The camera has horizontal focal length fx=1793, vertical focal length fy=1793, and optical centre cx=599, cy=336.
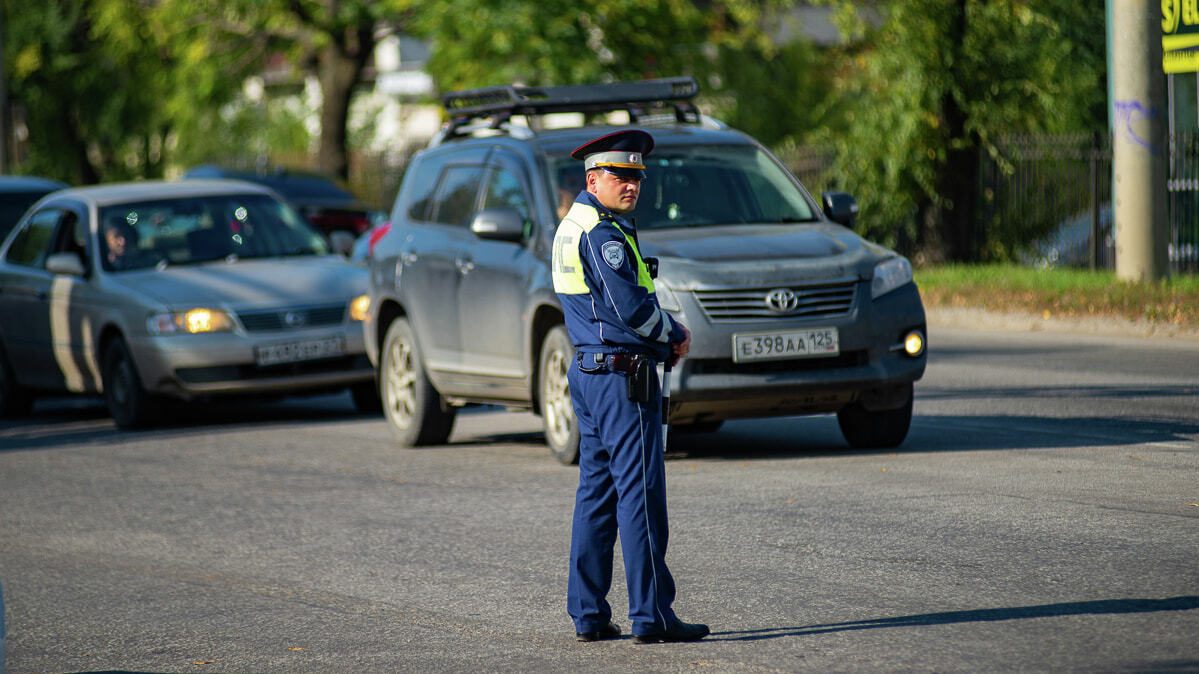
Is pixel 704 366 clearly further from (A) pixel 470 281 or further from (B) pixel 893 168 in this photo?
(B) pixel 893 168

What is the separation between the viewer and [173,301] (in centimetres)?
1262

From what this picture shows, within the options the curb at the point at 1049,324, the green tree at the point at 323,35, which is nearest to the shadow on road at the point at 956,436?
the curb at the point at 1049,324

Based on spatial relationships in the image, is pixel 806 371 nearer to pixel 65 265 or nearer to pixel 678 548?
pixel 678 548

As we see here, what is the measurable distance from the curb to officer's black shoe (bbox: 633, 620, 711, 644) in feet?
30.6

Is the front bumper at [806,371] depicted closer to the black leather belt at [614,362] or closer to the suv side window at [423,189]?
the suv side window at [423,189]

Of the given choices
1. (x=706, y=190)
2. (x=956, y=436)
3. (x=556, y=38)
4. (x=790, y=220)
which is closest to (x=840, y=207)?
(x=790, y=220)

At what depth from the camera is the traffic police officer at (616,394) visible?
18.3 ft

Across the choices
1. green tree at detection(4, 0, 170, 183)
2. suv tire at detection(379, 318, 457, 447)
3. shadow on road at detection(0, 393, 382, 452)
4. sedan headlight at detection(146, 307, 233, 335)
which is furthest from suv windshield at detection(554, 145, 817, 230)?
green tree at detection(4, 0, 170, 183)

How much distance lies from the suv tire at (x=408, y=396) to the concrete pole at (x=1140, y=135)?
28.3 ft

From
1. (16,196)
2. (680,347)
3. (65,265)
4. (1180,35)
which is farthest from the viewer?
(16,196)

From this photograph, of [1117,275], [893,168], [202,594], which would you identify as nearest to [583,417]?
[202,594]

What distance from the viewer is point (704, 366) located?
29.8ft

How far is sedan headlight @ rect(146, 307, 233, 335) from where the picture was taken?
12516mm

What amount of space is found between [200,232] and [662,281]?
5.82 metres
